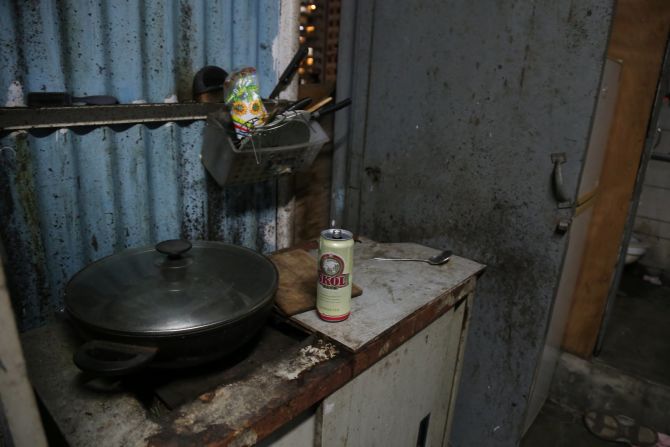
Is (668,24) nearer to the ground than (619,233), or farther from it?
farther from it

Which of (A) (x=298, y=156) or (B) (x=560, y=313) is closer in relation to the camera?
(A) (x=298, y=156)

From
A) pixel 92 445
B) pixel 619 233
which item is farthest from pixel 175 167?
pixel 619 233

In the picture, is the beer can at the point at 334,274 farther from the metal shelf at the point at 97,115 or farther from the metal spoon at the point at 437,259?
the metal shelf at the point at 97,115

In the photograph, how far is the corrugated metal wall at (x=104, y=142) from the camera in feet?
3.25

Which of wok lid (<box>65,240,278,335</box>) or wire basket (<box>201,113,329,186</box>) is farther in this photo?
wire basket (<box>201,113,329,186</box>)

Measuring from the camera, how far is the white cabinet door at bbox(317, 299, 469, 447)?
1035 mm

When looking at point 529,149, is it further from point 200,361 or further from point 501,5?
point 200,361

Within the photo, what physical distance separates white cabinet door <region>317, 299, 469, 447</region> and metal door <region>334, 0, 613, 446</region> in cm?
21

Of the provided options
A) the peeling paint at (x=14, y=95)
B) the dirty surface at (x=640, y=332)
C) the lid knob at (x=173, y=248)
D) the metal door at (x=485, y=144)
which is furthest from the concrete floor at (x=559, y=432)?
the peeling paint at (x=14, y=95)

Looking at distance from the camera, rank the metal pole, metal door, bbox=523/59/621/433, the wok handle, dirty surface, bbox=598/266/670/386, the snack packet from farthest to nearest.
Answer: dirty surface, bbox=598/266/670/386
metal door, bbox=523/59/621/433
the snack packet
the wok handle
the metal pole

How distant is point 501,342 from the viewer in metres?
1.57

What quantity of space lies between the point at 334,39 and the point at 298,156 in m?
0.89

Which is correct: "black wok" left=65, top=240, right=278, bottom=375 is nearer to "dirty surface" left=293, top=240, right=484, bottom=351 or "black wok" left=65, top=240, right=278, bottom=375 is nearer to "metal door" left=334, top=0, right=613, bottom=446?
"dirty surface" left=293, top=240, right=484, bottom=351

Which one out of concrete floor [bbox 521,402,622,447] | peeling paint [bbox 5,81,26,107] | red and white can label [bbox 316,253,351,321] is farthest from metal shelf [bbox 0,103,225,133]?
concrete floor [bbox 521,402,622,447]
